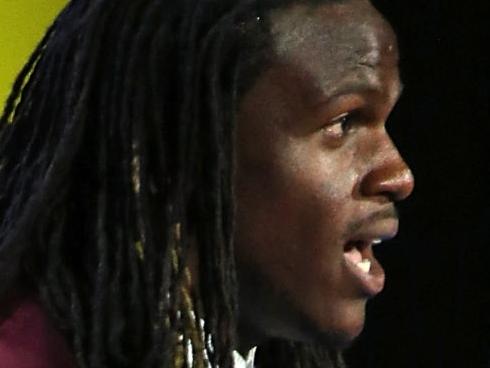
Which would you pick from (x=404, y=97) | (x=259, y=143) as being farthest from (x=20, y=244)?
(x=404, y=97)

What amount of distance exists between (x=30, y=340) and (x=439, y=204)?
65 cm

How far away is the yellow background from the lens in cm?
141

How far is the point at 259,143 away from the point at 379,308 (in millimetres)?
584

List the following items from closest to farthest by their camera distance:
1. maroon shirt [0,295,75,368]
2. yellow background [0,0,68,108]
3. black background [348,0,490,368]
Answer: maroon shirt [0,295,75,368], black background [348,0,490,368], yellow background [0,0,68,108]

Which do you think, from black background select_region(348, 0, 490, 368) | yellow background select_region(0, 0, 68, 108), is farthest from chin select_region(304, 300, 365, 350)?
yellow background select_region(0, 0, 68, 108)

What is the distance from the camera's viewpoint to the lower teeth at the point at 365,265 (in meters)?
0.84

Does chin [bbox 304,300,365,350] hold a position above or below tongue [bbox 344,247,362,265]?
below

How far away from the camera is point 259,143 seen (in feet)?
2.67

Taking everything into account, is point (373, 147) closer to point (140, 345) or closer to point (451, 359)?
point (140, 345)

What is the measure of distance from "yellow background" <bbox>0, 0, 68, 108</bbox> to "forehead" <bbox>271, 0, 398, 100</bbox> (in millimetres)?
654

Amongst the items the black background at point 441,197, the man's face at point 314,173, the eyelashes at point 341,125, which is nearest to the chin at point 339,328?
the man's face at point 314,173

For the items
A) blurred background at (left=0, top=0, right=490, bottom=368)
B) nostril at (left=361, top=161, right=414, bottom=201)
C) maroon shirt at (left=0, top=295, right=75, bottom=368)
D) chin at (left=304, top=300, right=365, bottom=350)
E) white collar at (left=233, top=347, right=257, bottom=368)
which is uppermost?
maroon shirt at (left=0, top=295, right=75, bottom=368)

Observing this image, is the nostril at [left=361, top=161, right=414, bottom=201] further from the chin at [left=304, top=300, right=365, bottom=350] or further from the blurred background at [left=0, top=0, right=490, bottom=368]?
the blurred background at [left=0, top=0, right=490, bottom=368]

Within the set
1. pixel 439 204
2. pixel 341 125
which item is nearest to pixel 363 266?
pixel 341 125
